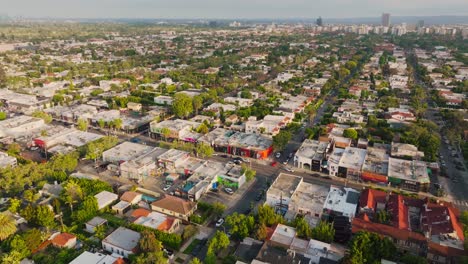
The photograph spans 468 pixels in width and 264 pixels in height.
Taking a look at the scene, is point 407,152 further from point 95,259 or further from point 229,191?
point 95,259

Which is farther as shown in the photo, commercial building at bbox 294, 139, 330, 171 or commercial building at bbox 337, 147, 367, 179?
commercial building at bbox 294, 139, 330, 171

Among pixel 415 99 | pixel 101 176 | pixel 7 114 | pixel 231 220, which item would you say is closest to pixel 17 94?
pixel 7 114

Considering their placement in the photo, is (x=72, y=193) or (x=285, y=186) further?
(x=285, y=186)

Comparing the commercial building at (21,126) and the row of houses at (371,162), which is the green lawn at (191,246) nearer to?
the row of houses at (371,162)

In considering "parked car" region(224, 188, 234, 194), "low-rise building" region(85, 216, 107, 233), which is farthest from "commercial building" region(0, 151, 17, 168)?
"parked car" region(224, 188, 234, 194)

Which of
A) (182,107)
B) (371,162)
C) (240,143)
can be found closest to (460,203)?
(371,162)

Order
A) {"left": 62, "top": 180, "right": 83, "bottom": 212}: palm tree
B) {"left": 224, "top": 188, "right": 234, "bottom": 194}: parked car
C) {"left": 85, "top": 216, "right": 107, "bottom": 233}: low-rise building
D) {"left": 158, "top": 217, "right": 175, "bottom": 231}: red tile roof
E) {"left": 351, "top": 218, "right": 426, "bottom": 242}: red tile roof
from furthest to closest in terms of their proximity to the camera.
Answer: {"left": 224, "top": 188, "right": 234, "bottom": 194}: parked car, {"left": 62, "top": 180, "right": 83, "bottom": 212}: palm tree, {"left": 85, "top": 216, "right": 107, "bottom": 233}: low-rise building, {"left": 158, "top": 217, "right": 175, "bottom": 231}: red tile roof, {"left": 351, "top": 218, "right": 426, "bottom": 242}: red tile roof

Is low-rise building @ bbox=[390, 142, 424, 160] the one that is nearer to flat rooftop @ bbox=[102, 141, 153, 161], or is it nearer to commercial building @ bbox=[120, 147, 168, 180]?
commercial building @ bbox=[120, 147, 168, 180]
